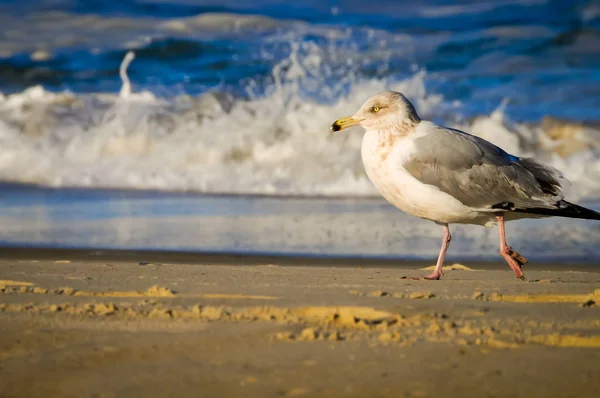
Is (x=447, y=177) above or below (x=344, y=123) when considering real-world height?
below

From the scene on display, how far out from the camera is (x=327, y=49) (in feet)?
72.6

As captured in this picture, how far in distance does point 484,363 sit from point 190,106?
1540cm

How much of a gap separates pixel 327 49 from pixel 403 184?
1673cm

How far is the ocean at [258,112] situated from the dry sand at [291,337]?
3.15 meters

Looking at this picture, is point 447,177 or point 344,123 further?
point 344,123

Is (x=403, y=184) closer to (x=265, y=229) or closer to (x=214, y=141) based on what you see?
(x=265, y=229)

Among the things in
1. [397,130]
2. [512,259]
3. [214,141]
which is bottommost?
[512,259]

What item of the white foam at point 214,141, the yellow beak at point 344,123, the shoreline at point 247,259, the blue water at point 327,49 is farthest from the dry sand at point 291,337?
the blue water at point 327,49

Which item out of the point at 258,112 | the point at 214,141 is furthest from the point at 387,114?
the point at 258,112

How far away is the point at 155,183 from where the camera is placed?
13188mm

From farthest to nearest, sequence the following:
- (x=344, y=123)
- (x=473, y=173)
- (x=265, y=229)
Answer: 1. (x=265, y=229)
2. (x=344, y=123)
3. (x=473, y=173)

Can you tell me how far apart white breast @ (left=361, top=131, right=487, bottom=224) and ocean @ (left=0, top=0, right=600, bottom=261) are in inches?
81.4

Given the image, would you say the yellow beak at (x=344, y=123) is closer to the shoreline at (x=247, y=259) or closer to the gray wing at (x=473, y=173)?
the gray wing at (x=473, y=173)

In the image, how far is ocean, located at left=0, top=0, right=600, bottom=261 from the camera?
9.23 m
